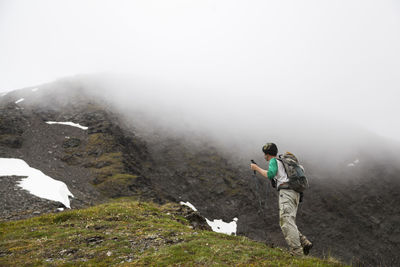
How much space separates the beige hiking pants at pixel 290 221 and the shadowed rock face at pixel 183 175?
6430cm

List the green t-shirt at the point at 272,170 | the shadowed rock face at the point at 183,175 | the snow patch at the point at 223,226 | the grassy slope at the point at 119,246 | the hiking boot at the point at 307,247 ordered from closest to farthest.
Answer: the grassy slope at the point at 119,246 → the hiking boot at the point at 307,247 → the green t-shirt at the point at 272,170 → the shadowed rock face at the point at 183,175 → the snow patch at the point at 223,226

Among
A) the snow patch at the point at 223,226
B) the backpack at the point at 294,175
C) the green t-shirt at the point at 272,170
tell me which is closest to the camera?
the backpack at the point at 294,175

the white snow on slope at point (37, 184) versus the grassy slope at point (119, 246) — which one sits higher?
the grassy slope at point (119, 246)

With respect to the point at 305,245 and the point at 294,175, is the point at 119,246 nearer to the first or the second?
the point at 305,245

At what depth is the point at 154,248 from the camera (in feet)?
35.9

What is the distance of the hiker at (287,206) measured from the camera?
9.23 meters

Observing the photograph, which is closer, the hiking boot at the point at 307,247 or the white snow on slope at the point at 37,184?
the hiking boot at the point at 307,247

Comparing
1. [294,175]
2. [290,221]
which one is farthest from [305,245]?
[294,175]

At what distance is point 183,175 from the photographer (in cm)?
11238

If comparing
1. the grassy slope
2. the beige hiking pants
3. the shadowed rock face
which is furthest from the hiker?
the shadowed rock face

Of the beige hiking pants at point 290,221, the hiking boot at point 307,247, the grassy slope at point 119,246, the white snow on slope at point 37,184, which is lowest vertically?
the white snow on slope at point 37,184

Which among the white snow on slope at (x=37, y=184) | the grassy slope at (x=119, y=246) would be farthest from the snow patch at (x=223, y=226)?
the grassy slope at (x=119, y=246)

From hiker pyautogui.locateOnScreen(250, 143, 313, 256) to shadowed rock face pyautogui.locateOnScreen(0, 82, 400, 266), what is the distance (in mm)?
64255

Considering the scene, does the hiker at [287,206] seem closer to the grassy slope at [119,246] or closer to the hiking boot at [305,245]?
the hiking boot at [305,245]
